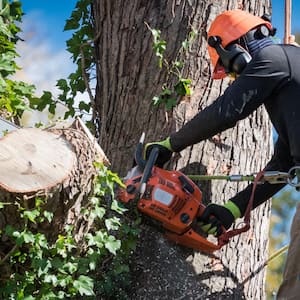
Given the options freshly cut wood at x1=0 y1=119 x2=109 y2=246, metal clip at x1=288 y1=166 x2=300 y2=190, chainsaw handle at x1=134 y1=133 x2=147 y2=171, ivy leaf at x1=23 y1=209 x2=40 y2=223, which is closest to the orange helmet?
chainsaw handle at x1=134 y1=133 x2=147 y2=171

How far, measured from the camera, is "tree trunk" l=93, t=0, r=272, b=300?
3943 mm

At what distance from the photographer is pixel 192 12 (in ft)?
14.6

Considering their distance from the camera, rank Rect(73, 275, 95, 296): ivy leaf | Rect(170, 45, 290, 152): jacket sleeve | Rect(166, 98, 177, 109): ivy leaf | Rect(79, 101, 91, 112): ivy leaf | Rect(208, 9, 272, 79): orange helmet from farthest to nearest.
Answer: Rect(79, 101, 91, 112): ivy leaf, Rect(166, 98, 177, 109): ivy leaf, Rect(208, 9, 272, 79): orange helmet, Rect(170, 45, 290, 152): jacket sleeve, Rect(73, 275, 95, 296): ivy leaf

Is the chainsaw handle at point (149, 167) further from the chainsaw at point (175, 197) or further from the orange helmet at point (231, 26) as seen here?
the orange helmet at point (231, 26)

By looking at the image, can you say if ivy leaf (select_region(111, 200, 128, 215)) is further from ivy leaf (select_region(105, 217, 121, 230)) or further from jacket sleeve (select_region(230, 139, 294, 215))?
jacket sleeve (select_region(230, 139, 294, 215))

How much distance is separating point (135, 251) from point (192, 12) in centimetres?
159

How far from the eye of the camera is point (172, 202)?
3.83 m

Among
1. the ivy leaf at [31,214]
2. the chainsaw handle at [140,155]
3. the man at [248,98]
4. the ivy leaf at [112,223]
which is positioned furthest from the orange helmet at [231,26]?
the ivy leaf at [31,214]

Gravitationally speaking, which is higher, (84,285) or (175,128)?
(175,128)

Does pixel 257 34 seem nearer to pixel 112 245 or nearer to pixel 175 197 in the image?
pixel 175 197

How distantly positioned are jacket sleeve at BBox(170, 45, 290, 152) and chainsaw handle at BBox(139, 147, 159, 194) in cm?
31

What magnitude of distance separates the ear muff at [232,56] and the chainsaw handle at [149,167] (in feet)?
2.06

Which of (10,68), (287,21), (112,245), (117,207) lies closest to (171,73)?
(287,21)

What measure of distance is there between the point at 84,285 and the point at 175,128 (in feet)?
3.97
